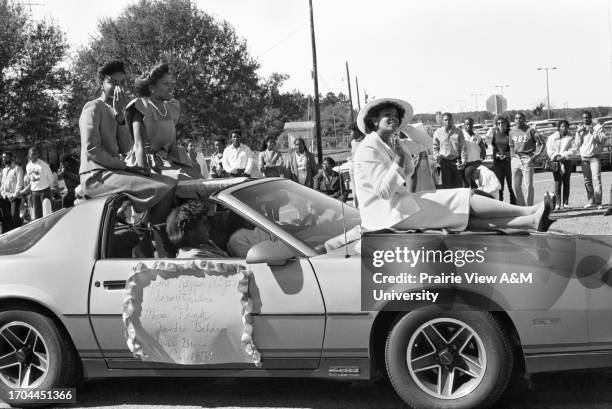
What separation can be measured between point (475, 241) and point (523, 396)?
0.99m

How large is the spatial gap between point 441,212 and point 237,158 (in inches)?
371

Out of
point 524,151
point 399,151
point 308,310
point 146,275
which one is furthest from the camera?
point 524,151

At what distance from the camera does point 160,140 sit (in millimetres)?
6023

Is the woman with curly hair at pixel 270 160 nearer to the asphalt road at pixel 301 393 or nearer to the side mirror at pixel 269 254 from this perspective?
the asphalt road at pixel 301 393

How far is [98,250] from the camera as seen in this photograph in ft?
15.5

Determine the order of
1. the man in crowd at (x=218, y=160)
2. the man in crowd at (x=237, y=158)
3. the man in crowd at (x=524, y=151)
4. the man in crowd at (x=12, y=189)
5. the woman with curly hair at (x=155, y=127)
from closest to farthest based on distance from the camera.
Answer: the woman with curly hair at (x=155, y=127) < the man in crowd at (x=524, y=151) < the man in crowd at (x=237, y=158) < the man in crowd at (x=218, y=160) < the man in crowd at (x=12, y=189)

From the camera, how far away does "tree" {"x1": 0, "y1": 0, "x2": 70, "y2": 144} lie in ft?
133

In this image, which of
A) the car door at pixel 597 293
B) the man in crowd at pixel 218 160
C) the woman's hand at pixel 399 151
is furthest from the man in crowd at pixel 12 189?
the car door at pixel 597 293

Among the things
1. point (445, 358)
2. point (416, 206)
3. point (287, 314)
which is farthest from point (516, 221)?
Result: point (287, 314)

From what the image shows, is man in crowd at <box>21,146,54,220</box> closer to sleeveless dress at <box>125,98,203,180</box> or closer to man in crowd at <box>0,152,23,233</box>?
man in crowd at <box>0,152,23,233</box>

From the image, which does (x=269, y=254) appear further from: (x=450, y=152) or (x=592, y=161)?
(x=592, y=161)

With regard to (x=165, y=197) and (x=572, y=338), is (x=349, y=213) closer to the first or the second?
(x=165, y=197)

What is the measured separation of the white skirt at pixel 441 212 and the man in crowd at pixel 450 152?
816 centimetres

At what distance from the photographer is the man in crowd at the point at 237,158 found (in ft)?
45.5
